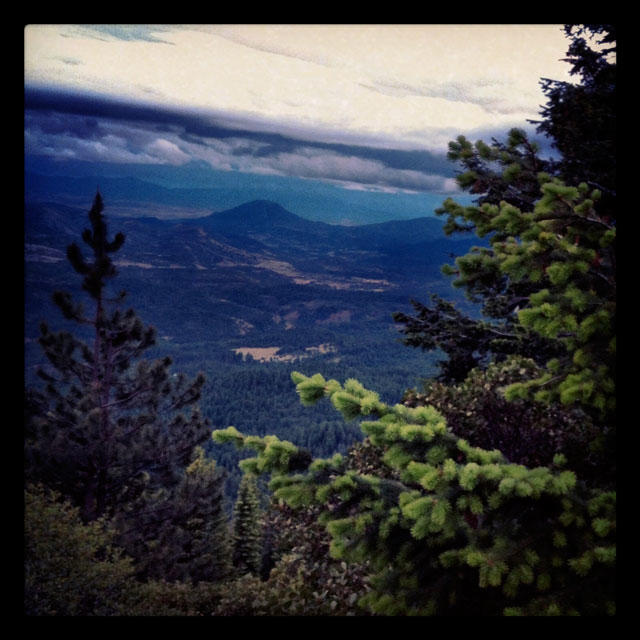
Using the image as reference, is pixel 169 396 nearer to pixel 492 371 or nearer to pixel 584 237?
pixel 492 371

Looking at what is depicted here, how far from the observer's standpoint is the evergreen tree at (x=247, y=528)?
22484 mm

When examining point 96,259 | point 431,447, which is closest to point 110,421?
point 96,259

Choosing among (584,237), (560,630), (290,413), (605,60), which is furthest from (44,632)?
(290,413)

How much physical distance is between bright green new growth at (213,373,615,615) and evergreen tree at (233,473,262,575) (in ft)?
66.0

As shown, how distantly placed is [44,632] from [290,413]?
99993 millimetres

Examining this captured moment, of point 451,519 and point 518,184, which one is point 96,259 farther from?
point 451,519

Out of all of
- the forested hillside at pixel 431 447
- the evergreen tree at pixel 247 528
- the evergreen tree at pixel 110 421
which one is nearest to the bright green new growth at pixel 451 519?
the forested hillside at pixel 431 447

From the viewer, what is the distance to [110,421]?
1294cm

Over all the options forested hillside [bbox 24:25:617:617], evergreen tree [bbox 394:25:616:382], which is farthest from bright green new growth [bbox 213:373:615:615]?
evergreen tree [bbox 394:25:616:382]

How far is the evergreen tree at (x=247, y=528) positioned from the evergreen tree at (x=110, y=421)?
8.55 m

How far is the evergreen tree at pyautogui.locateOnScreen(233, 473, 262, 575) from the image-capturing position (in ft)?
73.8

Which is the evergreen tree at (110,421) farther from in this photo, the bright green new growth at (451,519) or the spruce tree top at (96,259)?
the bright green new growth at (451,519)

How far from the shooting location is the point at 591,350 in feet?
9.81

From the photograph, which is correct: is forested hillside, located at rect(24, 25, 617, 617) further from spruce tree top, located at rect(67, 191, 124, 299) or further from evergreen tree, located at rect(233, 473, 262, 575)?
evergreen tree, located at rect(233, 473, 262, 575)
